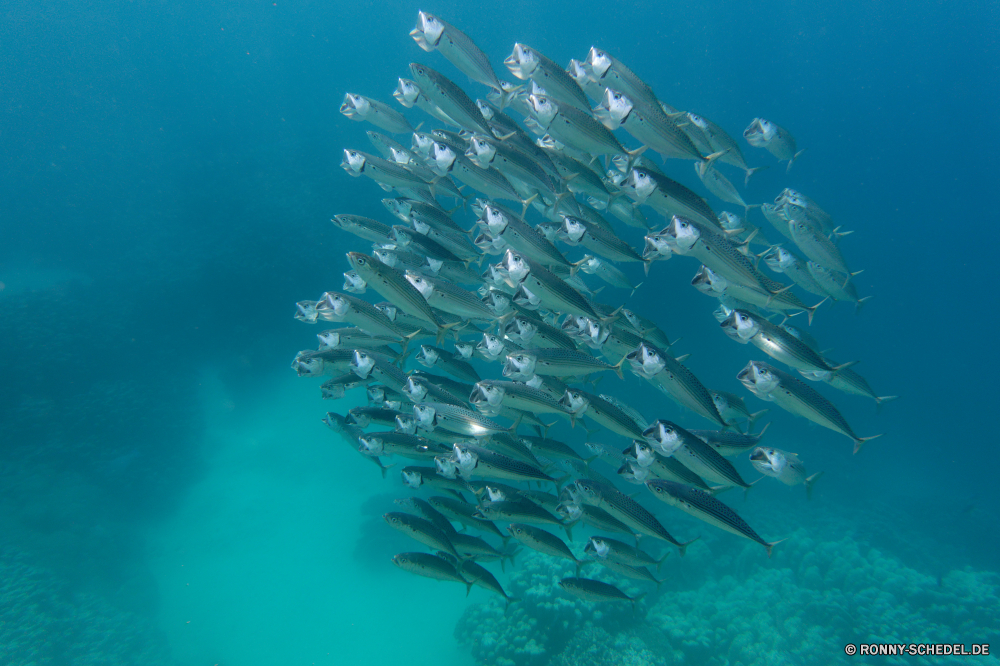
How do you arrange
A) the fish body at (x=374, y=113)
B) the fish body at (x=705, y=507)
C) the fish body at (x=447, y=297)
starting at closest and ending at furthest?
the fish body at (x=705, y=507)
the fish body at (x=447, y=297)
the fish body at (x=374, y=113)

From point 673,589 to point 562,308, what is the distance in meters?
9.93

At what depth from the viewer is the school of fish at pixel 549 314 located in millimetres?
3230

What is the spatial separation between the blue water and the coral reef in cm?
7

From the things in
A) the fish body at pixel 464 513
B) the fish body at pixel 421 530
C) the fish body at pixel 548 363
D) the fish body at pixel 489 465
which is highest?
the fish body at pixel 548 363

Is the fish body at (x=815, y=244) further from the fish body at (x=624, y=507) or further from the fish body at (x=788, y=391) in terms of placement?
the fish body at (x=624, y=507)

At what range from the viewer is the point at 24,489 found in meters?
12.5

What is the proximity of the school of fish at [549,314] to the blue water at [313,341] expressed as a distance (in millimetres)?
4932

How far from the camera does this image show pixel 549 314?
17.5 feet

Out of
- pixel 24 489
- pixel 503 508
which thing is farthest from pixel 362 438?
pixel 24 489

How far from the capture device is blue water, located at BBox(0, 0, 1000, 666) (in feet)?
30.9

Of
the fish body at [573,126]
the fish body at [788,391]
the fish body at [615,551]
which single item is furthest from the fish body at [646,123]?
the fish body at [615,551]

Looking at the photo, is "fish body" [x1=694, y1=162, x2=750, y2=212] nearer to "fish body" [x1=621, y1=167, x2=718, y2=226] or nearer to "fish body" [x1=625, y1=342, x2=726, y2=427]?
"fish body" [x1=621, y1=167, x2=718, y2=226]

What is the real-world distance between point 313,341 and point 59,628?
12693mm

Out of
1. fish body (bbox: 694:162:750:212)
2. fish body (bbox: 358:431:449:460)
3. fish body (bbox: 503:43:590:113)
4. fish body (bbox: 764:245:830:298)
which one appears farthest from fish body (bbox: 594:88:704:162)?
fish body (bbox: 358:431:449:460)
